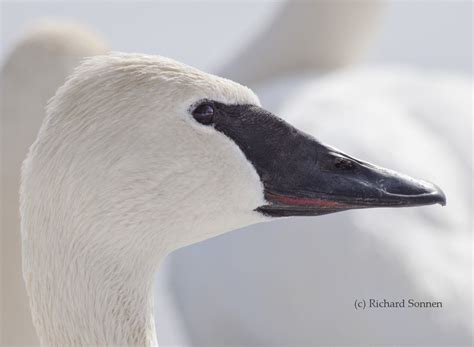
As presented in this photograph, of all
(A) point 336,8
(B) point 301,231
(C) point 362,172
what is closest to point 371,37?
(A) point 336,8

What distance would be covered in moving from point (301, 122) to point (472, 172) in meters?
0.70

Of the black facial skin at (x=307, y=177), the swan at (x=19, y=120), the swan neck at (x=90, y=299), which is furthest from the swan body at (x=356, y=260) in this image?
the swan neck at (x=90, y=299)

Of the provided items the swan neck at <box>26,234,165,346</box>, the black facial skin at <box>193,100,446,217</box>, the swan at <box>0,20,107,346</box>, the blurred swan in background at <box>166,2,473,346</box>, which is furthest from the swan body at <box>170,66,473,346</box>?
the swan neck at <box>26,234,165,346</box>

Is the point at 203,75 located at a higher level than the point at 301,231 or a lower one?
higher

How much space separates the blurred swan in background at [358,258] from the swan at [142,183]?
1.02 meters

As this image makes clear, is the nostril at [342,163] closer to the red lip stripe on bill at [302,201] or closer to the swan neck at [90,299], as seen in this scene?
the red lip stripe on bill at [302,201]

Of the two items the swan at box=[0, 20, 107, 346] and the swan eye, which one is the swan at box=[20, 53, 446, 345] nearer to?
the swan eye

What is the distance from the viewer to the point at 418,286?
11.7ft

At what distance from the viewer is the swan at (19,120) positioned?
14.0 feet

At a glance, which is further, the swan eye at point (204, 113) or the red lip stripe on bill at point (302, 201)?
the red lip stripe on bill at point (302, 201)

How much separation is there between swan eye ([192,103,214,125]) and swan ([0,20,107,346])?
186 centimetres

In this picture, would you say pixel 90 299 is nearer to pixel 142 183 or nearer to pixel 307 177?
pixel 142 183

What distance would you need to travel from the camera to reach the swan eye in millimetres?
2510

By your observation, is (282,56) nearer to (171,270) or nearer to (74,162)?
(171,270)
